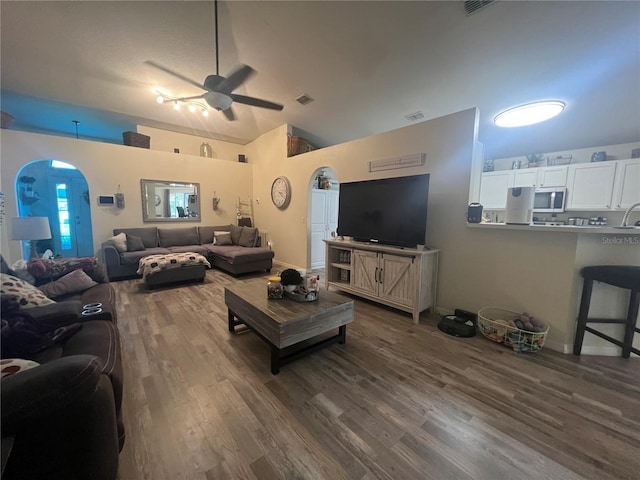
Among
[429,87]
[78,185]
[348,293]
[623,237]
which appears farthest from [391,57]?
[78,185]

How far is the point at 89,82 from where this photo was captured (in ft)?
11.9

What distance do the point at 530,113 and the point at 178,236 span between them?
6329 mm

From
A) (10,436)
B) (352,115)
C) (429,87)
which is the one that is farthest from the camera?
(352,115)

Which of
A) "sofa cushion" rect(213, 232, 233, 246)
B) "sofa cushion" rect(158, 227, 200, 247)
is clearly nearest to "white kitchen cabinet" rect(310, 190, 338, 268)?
"sofa cushion" rect(213, 232, 233, 246)

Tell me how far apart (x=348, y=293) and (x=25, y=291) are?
10.7 ft

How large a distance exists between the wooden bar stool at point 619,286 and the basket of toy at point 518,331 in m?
0.29

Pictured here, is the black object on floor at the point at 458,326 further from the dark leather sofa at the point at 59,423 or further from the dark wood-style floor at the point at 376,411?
the dark leather sofa at the point at 59,423

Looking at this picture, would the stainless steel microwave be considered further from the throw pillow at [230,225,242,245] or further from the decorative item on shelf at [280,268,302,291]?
the throw pillow at [230,225,242,245]

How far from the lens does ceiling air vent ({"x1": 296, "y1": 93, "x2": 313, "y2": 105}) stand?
12.7 feet

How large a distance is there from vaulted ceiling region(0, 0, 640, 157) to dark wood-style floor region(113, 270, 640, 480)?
3029 millimetres

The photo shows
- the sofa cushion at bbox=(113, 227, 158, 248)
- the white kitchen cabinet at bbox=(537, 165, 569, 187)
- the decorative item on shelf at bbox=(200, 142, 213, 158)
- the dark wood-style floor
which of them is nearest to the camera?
the dark wood-style floor

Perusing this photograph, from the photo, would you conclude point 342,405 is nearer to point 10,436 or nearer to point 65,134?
point 10,436

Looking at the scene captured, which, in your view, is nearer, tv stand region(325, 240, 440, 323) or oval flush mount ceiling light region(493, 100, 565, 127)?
oval flush mount ceiling light region(493, 100, 565, 127)

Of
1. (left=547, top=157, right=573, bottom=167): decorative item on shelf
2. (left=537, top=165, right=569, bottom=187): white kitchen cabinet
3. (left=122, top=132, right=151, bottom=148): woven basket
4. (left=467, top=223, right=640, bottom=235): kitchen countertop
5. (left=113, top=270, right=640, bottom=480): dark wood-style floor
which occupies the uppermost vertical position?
(left=122, top=132, right=151, bottom=148): woven basket
